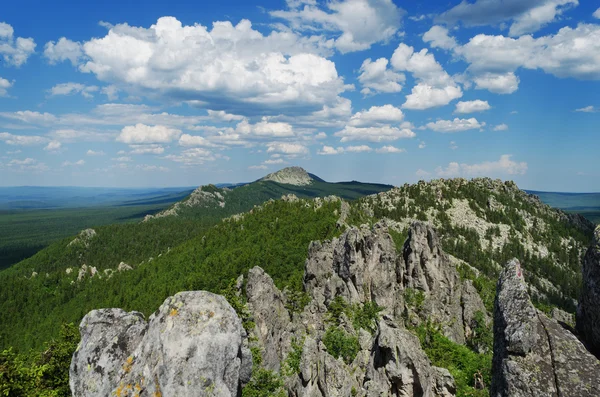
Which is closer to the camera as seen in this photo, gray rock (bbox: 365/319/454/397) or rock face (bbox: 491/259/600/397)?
rock face (bbox: 491/259/600/397)

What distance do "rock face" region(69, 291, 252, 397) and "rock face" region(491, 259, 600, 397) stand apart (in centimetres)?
1024

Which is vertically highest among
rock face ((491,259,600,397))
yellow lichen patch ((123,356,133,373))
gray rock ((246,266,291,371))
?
rock face ((491,259,600,397))

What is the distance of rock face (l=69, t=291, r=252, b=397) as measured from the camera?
1419 centimetres

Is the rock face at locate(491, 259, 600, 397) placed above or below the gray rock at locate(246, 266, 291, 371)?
above

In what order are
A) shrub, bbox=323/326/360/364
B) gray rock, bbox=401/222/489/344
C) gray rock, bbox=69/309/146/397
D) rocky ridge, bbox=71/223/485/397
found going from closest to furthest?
rocky ridge, bbox=71/223/485/397
gray rock, bbox=69/309/146/397
shrub, bbox=323/326/360/364
gray rock, bbox=401/222/489/344

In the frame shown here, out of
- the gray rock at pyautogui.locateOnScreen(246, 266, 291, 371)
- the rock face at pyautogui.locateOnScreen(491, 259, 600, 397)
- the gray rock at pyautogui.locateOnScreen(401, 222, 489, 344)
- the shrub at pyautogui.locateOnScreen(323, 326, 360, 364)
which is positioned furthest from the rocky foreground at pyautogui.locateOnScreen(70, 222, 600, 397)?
the gray rock at pyautogui.locateOnScreen(401, 222, 489, 344)

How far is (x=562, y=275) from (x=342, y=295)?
166 meters

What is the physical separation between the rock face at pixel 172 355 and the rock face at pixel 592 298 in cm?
1313

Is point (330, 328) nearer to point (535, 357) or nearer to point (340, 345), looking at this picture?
point (340, 345)

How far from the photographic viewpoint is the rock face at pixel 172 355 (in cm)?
1419

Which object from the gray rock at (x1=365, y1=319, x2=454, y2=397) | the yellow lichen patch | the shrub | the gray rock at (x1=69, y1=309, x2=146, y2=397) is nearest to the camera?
the yellow lichen patch

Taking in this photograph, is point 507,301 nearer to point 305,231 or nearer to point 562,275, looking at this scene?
point 305,231

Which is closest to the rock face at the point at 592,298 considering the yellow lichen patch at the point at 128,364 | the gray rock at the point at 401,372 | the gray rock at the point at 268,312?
the yellow lichen patch at the point at 128,364

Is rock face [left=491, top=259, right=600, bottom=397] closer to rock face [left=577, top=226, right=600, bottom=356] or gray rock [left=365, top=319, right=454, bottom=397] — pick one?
rock face [left=577, top=226, right=600, bottom=356]
